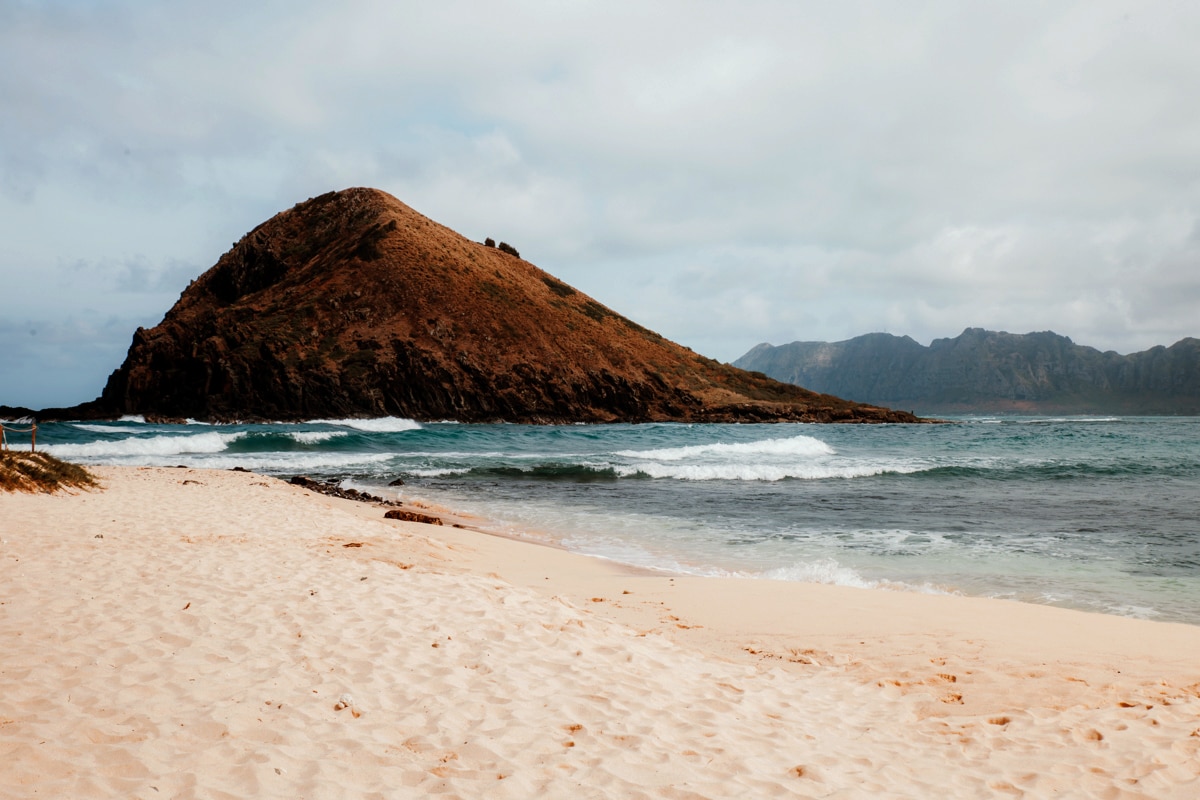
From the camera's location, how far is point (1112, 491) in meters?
18.9

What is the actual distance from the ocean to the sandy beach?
6.80 ft

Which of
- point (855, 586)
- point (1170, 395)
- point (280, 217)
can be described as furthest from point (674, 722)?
point (1170, 395)

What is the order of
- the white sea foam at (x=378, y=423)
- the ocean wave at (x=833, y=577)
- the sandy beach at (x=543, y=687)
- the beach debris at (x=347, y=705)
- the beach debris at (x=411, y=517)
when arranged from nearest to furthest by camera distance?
1. the sandy beach at (x=543, y=687)
2. the beach debris at (x=347, y=705)
3. the ocean wave at (x=833, y=577)
4. the beach debris at (x=411, y=517)
5. the white sea foam at (x=378, y=423)

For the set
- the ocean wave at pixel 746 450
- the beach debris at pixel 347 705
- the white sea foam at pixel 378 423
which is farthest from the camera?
the white sea foam at pixel 378 423

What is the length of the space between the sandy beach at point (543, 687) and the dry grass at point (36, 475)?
16.9 feet

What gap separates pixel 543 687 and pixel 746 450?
3148 cm

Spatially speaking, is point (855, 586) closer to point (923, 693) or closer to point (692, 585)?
point (692, 585)

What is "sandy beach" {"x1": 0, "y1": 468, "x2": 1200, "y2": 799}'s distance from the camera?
11.5 ft

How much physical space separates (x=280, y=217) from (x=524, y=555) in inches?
3492

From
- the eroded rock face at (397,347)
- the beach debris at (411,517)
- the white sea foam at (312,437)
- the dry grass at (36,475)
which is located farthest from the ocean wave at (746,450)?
the eroded rock face at (397,347)

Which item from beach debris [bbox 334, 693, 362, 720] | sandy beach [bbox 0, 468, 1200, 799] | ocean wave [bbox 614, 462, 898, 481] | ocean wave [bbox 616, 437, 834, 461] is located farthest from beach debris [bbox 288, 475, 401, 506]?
ocean wave [bbox 616, 437, 834, 461]

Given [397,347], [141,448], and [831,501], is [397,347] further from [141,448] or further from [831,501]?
[831,501]

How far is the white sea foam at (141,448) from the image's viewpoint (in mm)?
30312

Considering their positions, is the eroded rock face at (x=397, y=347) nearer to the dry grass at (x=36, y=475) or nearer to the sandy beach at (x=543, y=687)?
the dry grass at (x=36, y=475)
